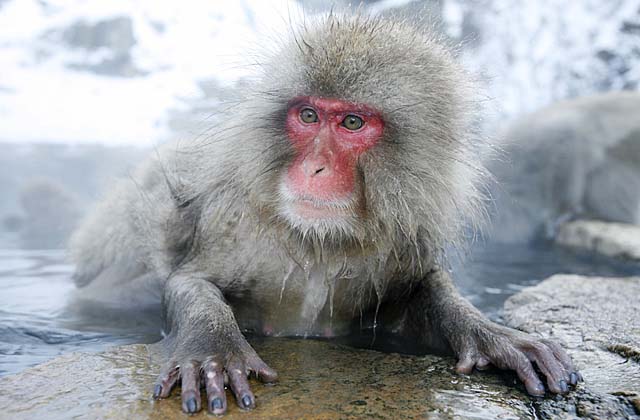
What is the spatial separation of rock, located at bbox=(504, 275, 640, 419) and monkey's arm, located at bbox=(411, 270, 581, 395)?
95mm

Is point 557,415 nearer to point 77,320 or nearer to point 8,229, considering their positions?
point 77,320

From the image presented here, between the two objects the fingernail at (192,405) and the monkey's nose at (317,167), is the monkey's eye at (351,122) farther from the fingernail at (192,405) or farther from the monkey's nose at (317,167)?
the fingernail at (192,405)

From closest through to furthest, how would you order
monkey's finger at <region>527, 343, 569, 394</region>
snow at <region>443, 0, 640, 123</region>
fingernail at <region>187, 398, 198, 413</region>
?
fingernail at <region>187, 398, 198, 413</region> → monkey's finger at <region>527, 343, 569, 394</region> → snow at <region>443, 0, 640, 123</region>

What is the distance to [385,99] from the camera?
234 cm

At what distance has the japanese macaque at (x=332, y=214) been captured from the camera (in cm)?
227

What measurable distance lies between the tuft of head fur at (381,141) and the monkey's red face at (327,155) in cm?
3

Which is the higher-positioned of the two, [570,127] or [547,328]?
[570,127]

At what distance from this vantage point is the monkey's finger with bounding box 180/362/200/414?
187cm

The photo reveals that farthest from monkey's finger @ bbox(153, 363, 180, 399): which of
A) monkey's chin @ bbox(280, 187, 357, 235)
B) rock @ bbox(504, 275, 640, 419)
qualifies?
rock @ bbox(504, 275, 640, 419)

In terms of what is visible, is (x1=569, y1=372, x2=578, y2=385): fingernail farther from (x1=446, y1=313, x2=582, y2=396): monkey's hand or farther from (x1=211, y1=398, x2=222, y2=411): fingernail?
(x1=211, y1=398, x2=222, y2=411): fingernail

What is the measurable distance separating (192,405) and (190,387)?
0.07m

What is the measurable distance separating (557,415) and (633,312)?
124 cm

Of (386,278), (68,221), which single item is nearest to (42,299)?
(386,278)

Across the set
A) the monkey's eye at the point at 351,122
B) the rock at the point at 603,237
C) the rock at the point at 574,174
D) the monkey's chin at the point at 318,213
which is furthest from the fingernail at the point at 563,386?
the rock at the point at 574,174
